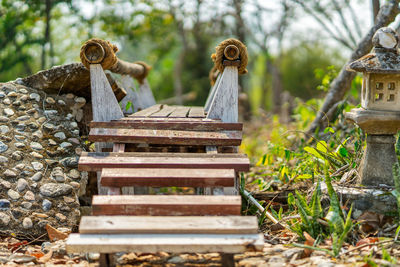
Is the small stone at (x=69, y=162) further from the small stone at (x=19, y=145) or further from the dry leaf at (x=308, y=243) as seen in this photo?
the dry leaf at (x=308, y=243)

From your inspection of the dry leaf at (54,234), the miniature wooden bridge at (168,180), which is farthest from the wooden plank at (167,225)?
the dry leaf at (54,234)

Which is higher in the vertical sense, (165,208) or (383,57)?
(383,57)

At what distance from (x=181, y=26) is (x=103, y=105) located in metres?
12.7

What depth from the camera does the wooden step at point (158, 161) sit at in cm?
318

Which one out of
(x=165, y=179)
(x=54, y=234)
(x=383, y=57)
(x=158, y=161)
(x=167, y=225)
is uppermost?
(x=383, y=57)

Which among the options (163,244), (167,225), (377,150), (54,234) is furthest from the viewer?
(54,234)

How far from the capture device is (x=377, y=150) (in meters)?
3.31

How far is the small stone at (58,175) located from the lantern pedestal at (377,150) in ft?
8.55

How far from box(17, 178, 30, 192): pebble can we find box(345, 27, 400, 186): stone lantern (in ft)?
9.35

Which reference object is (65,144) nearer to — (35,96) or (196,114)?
(35,96)

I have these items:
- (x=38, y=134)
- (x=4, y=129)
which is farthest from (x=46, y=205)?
(x=4, y=129)

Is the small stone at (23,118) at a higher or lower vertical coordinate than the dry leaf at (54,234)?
higher

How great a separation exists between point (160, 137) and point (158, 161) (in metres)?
0.39

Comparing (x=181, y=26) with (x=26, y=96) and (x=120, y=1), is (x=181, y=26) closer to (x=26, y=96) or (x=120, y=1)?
(x=120, y=1)
